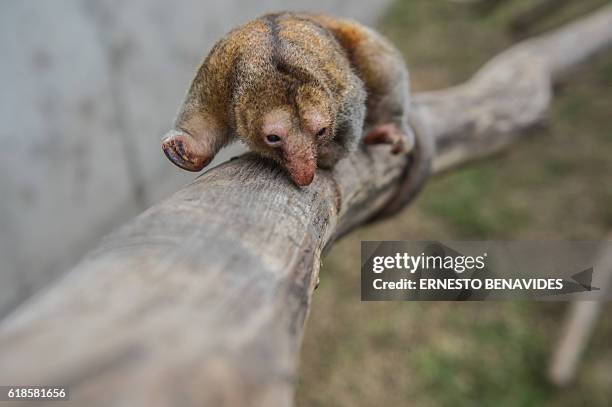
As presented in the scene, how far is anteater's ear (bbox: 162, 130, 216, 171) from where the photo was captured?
6.75 ft

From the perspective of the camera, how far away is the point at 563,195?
6.84 metres

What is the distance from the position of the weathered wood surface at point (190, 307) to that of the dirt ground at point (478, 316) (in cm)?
237

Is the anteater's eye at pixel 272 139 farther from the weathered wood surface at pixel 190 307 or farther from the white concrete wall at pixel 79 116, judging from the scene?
the white concrete wall at pixel 79 116

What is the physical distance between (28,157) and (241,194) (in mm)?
2774

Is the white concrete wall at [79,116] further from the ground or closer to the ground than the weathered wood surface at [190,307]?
further from the ground

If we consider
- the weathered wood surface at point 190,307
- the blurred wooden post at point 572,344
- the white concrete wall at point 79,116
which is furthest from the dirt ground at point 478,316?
the weathered wood surface at point 190,307

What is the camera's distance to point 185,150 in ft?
6.77

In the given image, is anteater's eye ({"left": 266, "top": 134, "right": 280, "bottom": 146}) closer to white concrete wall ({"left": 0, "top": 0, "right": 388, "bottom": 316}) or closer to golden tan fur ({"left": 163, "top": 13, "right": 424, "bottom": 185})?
golden tan fur ({"left": 163, "top": 13, "right": 424, "bottom": 185})

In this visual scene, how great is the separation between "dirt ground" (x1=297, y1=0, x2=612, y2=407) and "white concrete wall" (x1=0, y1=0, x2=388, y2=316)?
1888 millimetres

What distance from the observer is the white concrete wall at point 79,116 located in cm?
378

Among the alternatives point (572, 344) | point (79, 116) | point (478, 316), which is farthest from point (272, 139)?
point (478, 316)

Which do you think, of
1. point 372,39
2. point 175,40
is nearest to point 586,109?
point 175,40

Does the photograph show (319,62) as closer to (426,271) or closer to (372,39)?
(372,39)

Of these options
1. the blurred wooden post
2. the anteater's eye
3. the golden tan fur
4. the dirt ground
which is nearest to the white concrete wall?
the dirt ground
